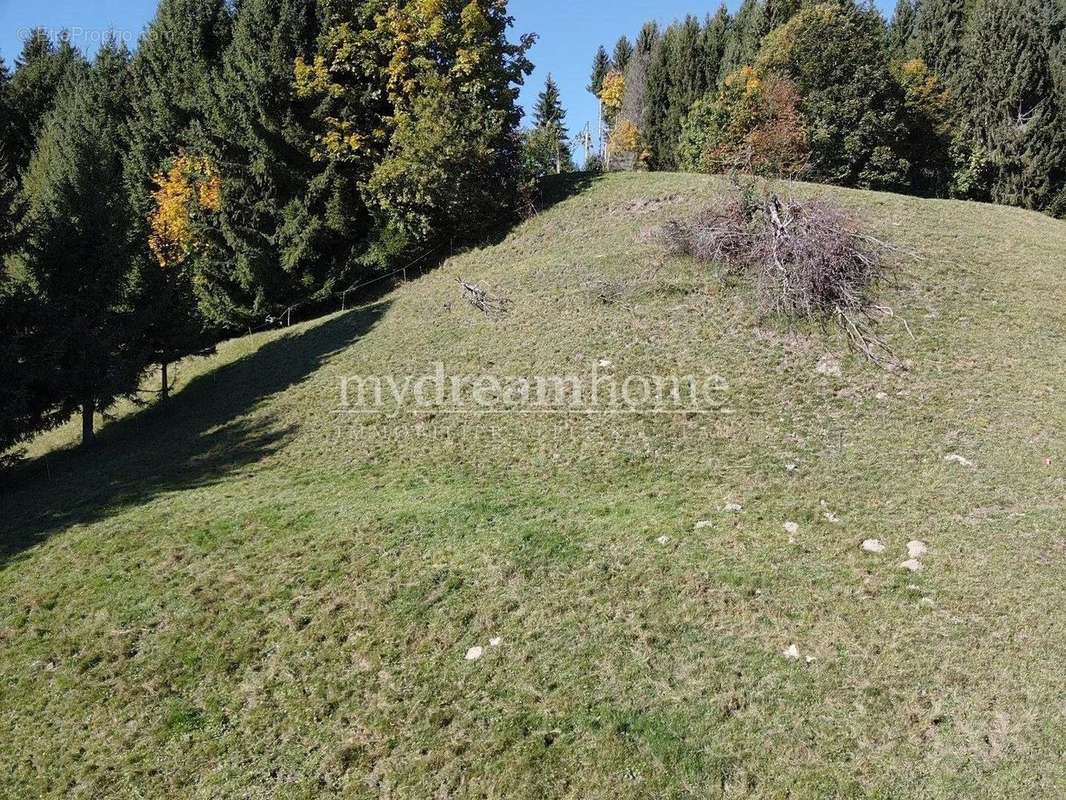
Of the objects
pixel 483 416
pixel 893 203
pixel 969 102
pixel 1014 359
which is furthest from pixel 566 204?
pixel 969 102

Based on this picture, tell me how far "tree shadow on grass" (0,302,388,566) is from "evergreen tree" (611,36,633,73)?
5430 centimetres

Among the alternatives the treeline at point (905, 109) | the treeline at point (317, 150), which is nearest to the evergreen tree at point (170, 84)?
the treeline at point (317, 150)

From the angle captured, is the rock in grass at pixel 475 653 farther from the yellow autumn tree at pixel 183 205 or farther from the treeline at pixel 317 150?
the yellow autumn tree at pixel 183 205

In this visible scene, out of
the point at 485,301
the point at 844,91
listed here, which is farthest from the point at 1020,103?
the point at 485,301

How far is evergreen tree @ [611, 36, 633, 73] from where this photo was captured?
6181 centimetres

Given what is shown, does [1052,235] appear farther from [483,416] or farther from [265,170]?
[265,170]

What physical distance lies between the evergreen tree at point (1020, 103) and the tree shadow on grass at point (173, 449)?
29.6 m

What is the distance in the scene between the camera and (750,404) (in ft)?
35.5

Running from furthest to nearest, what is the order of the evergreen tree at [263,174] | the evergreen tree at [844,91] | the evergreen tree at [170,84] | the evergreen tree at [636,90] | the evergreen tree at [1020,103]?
the evergreen tree at [636,90] → the evergreen tree at [1020,103] → the evergreen tree at [844,91] → the evergreen tree at [170,84] → the evergreen tree at [263,174]

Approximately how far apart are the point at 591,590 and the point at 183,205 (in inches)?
959

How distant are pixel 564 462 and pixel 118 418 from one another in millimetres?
14461

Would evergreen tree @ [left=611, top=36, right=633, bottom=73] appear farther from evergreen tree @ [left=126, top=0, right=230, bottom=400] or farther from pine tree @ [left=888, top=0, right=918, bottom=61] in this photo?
evergreen tree @ [left=126, top=0, right=230, bottom=400]

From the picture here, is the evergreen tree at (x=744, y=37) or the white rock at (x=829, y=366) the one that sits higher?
the evergreen tree at (x=744, y=37)

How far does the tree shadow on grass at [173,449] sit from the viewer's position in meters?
10.1
